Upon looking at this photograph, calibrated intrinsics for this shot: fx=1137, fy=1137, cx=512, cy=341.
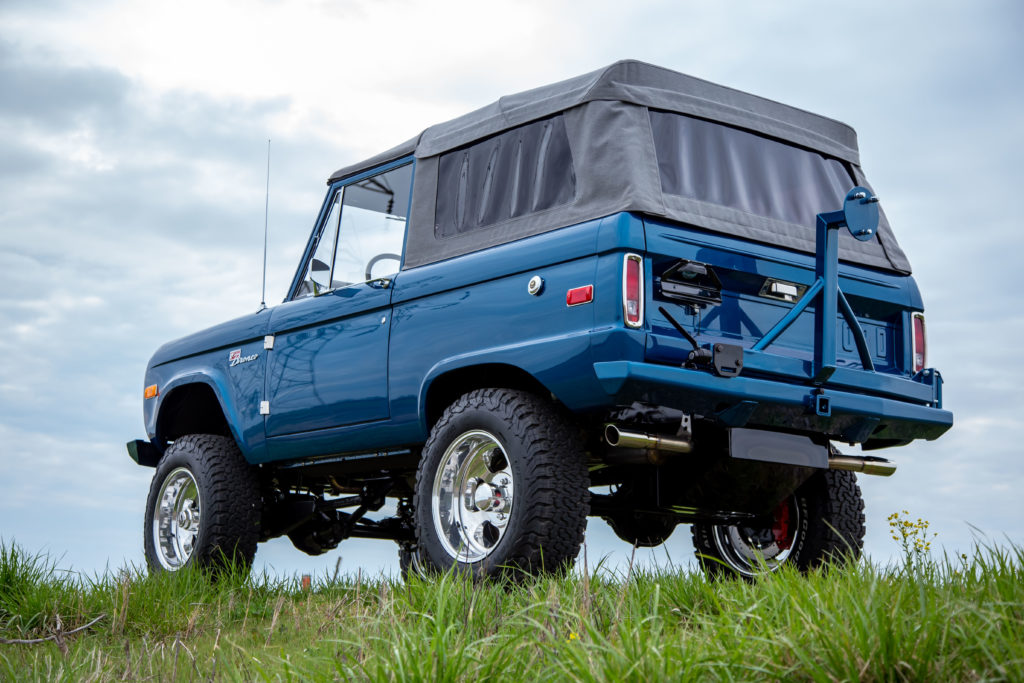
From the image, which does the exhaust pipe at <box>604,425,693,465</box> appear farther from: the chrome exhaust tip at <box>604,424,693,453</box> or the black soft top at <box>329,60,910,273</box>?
the black soft top at <box>329,60,910,273</box>

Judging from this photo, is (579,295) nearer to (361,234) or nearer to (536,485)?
(536,485)

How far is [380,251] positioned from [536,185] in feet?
4.55

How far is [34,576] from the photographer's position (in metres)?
6.39

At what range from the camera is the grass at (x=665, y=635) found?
9.47 ft

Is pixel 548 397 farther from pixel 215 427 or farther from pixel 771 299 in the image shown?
pixel 215 427

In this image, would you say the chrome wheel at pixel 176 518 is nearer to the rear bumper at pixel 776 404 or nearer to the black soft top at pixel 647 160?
the black soft top at pixel 647 160

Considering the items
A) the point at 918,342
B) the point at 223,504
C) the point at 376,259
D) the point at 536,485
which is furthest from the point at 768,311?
the point at 223,504

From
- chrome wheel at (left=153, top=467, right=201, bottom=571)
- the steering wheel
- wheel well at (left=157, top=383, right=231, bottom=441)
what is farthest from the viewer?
wheel well at (left=157, top=383, right=231, bottom=441)

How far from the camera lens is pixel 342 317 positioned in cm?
647

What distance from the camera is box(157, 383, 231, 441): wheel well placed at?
8266 millimetres

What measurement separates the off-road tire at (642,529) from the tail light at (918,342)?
5.51 ft

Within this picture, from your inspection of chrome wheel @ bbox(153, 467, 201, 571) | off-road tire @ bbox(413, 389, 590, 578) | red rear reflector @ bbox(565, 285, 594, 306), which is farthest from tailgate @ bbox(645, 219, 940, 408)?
chrome wheel @ bbox(153, 467, 201, 571)

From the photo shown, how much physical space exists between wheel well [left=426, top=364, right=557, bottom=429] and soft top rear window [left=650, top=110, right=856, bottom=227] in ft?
3.66

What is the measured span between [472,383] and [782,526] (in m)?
2.02
